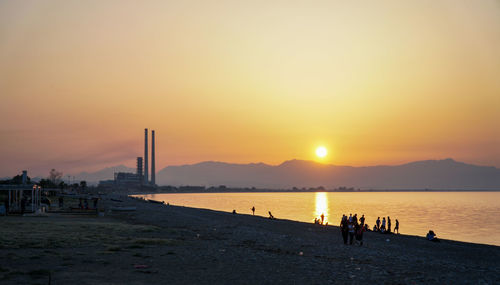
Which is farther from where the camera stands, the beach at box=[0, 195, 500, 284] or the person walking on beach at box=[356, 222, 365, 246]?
the person walking on beach at box=[356, 222, 365, 246]

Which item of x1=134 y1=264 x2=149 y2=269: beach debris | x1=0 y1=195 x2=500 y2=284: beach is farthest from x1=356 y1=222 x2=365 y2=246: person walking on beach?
x1=134 y1=264 x2=149 y2=269: beach debris

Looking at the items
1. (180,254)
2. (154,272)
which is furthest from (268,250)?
(154,272)

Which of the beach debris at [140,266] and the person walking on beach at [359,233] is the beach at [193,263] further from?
the person walking on beach at [359,233]

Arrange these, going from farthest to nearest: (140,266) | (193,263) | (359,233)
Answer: (359,233) → (193,263) → (140,266)

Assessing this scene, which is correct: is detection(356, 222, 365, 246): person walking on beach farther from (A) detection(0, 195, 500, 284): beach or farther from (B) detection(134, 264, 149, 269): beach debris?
(B) detection(134, 264, 149, 269): beach debris

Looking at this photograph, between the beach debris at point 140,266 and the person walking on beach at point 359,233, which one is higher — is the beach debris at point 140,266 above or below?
above

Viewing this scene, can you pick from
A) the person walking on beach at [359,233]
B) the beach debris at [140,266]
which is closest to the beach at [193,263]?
the beach debris at [140,266]

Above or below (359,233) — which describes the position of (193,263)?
above

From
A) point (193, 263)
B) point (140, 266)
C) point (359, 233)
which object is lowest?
point (359, 233)

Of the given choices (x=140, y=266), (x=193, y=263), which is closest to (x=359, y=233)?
(x=193, y=263)

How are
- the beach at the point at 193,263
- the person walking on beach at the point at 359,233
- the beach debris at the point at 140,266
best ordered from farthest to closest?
the person walking on beach at the point at 359,233, the beach debris at the point at 140,266, the beach at the point at 193,263

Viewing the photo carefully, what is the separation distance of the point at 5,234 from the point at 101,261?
11.3 metres

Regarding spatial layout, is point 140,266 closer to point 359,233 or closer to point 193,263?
point 193,263

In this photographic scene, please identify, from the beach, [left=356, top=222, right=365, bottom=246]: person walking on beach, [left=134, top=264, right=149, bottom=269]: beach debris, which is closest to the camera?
the beach
